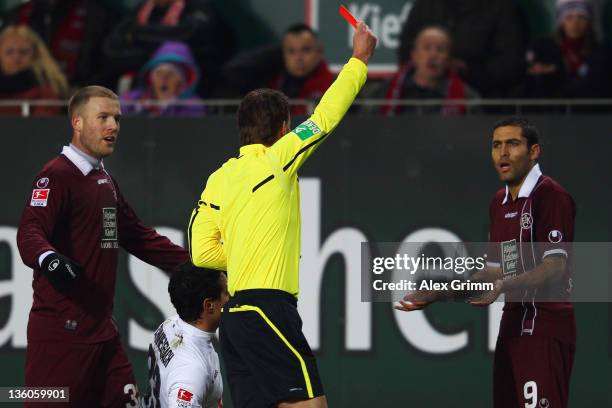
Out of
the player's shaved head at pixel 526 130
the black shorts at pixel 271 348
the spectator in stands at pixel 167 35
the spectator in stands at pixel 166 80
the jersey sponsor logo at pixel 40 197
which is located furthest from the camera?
the spectator in stands at pixel 167 35

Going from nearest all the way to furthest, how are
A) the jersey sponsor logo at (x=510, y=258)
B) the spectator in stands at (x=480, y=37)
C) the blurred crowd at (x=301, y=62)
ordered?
the jersey sponsor logo at (x=510, y=258) < the blurred crowd at (x=301, y=62) < the spectator in stands at (x=480, y=37)

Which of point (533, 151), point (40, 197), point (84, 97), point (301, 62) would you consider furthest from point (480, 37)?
point (40, 197)

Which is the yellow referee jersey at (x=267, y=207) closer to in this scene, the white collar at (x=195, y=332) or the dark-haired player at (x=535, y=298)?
the white collar at (x=195, y=332)

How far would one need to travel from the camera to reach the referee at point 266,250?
6.50m

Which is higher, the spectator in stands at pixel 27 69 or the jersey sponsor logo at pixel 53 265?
the spectator in stands at pixel 27 69

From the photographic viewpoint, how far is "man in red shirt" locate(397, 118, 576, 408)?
754cm

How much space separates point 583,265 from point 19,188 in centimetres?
410

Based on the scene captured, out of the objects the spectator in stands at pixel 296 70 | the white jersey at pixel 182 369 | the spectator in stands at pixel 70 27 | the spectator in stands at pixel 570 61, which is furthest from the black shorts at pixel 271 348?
the spectator in stands at pixel 70 27

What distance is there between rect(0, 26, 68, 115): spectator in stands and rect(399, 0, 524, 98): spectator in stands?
2758mm

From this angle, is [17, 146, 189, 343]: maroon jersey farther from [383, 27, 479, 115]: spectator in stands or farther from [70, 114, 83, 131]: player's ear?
[383, 27, 479, 115]: spectator in stands

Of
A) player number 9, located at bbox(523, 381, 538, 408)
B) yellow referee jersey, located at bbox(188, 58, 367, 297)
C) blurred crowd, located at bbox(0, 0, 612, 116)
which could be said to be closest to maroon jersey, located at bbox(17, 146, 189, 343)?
yellow referee jersey, located at bbox(188, 58, 367, 297)

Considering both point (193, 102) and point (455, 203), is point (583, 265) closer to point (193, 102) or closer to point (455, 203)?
point (455, 203)

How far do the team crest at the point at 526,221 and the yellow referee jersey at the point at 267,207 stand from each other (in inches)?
60.7

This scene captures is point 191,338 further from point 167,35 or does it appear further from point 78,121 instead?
point 167,35
